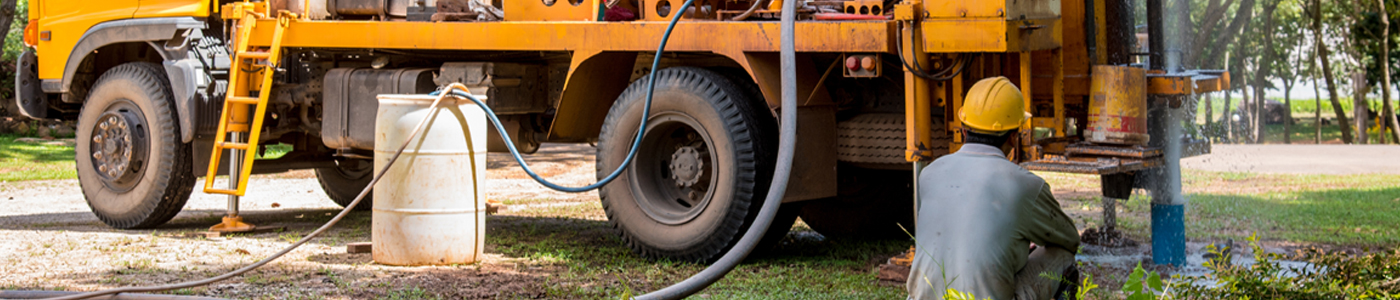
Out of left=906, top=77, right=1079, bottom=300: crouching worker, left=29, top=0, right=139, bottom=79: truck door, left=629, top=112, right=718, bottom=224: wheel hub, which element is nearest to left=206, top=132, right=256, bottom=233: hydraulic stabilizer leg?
left=29, top=0, right=139, bottom=79: truck door

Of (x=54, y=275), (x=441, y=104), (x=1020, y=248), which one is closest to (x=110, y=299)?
(x=54, y=275)

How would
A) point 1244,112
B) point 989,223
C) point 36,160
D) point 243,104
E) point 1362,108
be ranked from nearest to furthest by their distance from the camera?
1. point 989,223
2. point 243,104
3. point 1244,112
4. point 36,160
5. point 1362,108

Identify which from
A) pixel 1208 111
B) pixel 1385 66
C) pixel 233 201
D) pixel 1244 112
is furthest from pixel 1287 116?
pixel 233 201

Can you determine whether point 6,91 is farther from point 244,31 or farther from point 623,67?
point 623,67

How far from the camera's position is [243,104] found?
8.38 m

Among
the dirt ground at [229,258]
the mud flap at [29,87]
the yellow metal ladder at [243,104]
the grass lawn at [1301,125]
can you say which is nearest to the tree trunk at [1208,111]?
the grass lawn at [1301,125]

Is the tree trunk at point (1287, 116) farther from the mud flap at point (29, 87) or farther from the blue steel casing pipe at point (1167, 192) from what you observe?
the mud flap at point (29, 87)

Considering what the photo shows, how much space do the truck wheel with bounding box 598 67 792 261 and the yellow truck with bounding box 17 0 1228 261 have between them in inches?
0.5

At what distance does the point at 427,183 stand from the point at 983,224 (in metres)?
3.78

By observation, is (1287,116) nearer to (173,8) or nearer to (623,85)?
(623,85)

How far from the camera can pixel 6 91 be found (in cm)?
2303

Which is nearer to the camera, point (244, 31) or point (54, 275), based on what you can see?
point (54, 275)

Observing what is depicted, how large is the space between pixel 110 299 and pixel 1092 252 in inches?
200

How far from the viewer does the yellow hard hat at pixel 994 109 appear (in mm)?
3613
